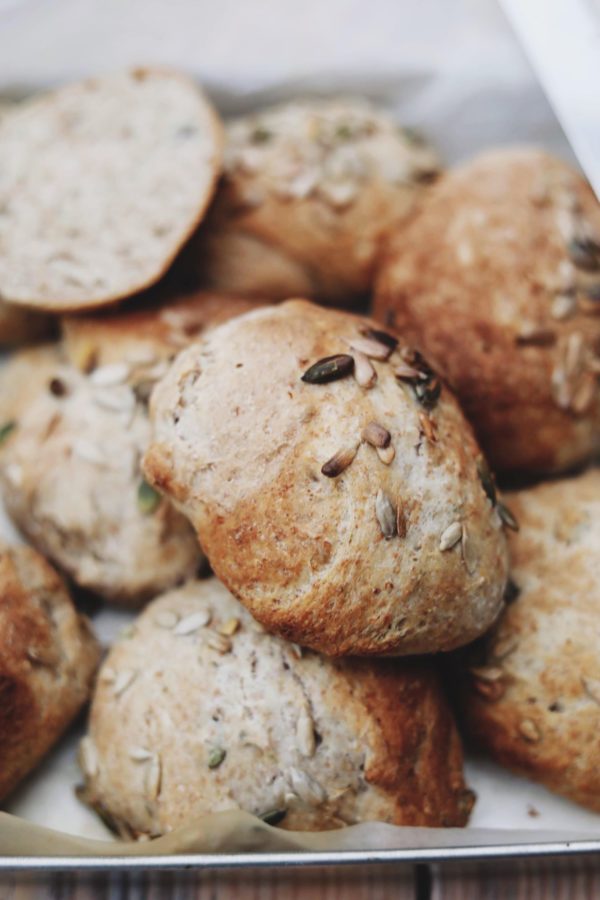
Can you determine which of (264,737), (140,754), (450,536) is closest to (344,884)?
(264,737)

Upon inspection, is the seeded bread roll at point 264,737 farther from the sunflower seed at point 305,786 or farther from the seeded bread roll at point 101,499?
the seeded bread roll at point 101,499

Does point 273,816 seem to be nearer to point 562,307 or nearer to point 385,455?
point 385,455

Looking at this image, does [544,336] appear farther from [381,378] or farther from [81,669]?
[81,669]

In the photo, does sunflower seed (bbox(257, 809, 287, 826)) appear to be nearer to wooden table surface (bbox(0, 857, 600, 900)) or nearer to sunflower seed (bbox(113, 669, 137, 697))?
wooden table surface (bbox(0, 857, 600, 900))

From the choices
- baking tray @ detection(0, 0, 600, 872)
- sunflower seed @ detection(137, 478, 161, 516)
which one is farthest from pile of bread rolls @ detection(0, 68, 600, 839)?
baking tray @ detection(0, 0, 600, 872)

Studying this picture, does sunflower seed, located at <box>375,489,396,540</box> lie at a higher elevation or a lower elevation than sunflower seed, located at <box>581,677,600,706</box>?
higher
